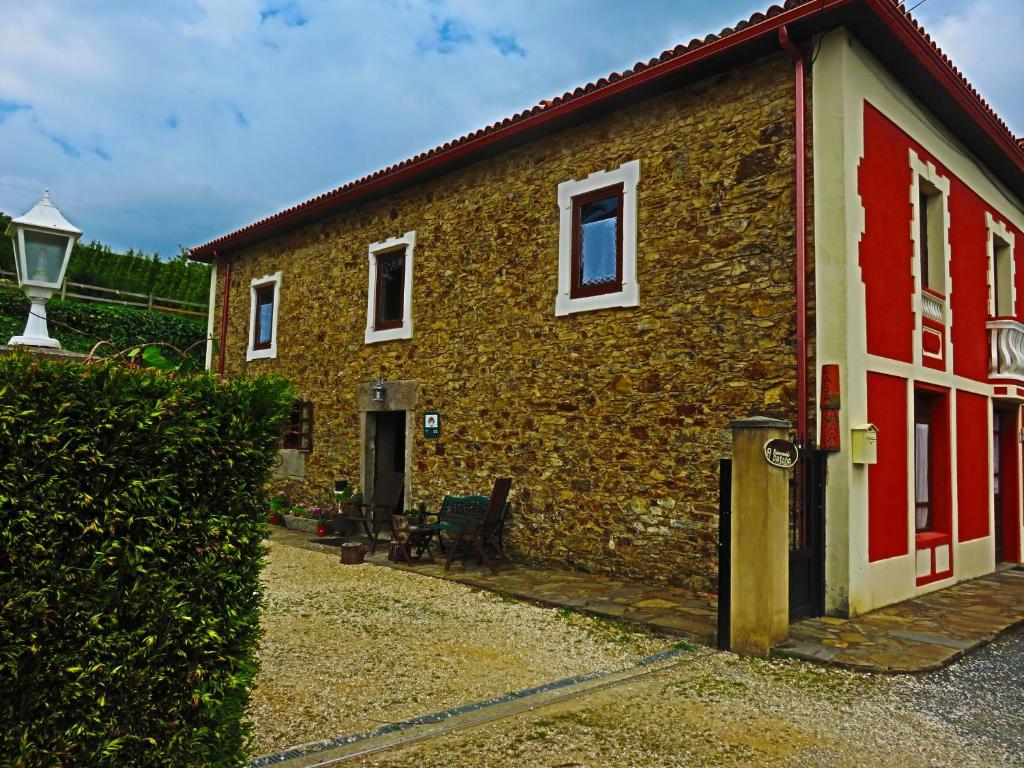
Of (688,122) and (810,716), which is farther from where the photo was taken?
(688,122)

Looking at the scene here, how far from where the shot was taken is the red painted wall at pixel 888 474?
6.57 meters

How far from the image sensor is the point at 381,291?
1084 cm

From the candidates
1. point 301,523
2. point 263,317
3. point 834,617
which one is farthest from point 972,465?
point 263,317

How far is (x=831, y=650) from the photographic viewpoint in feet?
16.8

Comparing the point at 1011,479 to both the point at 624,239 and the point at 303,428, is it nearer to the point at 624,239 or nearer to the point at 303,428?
the point at 624,239

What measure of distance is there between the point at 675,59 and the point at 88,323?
13.5 meters

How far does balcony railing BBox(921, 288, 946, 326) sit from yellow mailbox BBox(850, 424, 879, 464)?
213cm

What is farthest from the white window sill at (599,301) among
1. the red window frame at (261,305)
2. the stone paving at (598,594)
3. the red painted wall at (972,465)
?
the red window frame at (261,305)

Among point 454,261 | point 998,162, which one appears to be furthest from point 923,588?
point 454,261

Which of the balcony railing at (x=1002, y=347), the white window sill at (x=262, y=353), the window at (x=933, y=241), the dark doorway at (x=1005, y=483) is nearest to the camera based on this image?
the window at (x=933, y=241)

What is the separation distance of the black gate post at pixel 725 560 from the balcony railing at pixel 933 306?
3715 mm

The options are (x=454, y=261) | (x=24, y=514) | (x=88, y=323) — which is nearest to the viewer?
(x=24, y=514)

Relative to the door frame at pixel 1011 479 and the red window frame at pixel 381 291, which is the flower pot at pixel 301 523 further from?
the door frame at pixel 1011 479

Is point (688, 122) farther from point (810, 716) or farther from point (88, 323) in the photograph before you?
A: point (88, 323)
